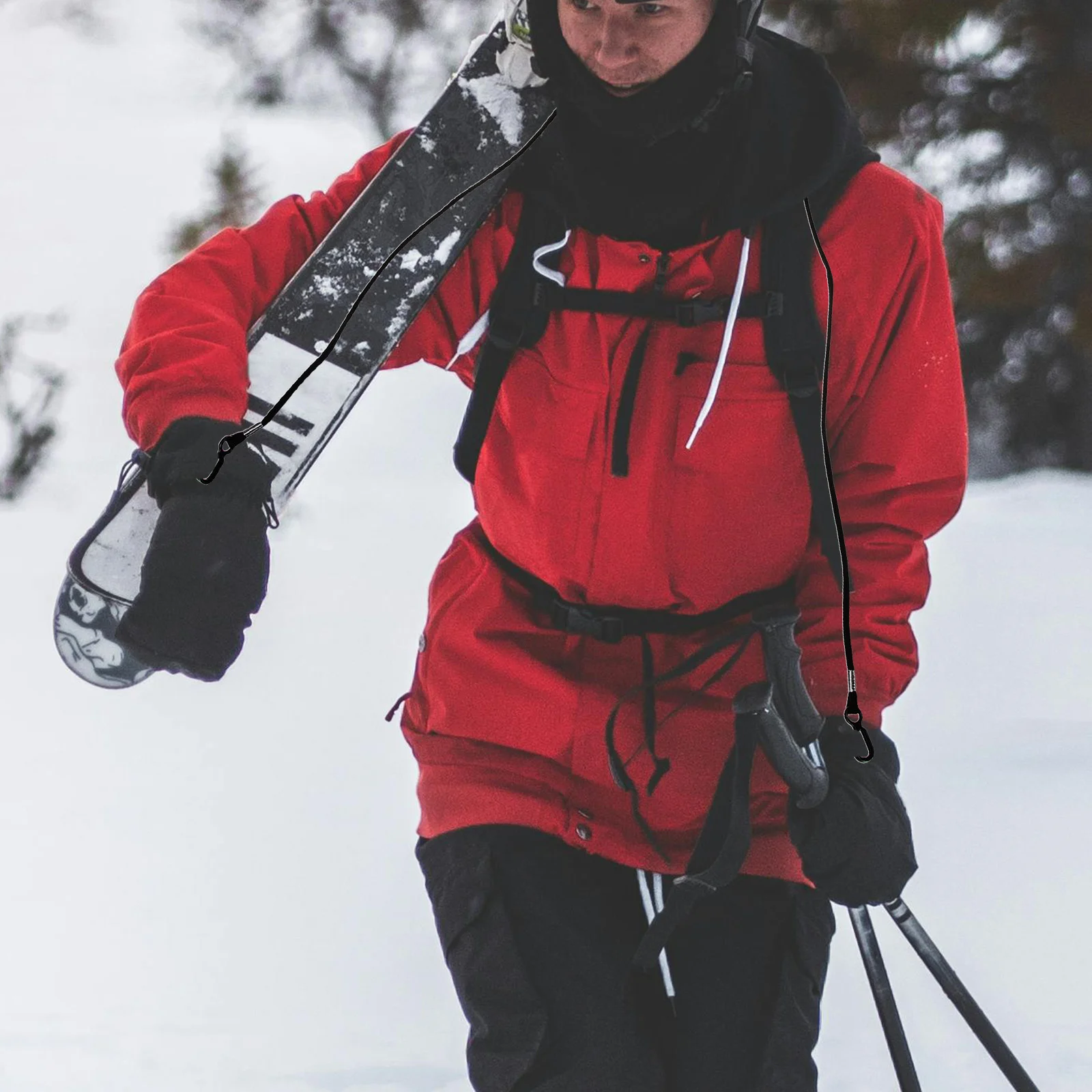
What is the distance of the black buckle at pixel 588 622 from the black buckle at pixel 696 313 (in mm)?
367

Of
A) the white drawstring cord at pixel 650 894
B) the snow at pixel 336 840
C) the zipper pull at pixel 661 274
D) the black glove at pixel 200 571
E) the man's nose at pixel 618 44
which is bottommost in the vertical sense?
the snow at pixel 336 840

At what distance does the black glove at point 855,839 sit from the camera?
1.69 meters

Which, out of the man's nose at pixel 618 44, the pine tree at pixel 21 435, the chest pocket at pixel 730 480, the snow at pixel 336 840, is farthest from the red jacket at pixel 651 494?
the pine tree at pixel 21 435

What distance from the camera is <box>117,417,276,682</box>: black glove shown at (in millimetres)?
1543

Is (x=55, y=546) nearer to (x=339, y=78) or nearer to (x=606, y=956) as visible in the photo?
(x=606, y=956)

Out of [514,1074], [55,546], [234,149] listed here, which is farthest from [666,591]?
[234,149]

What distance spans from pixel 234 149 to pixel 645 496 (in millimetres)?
12575

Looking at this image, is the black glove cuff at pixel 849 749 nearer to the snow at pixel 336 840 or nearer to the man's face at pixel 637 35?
the man's face at pixel 637 35

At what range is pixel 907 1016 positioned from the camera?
8.96 feet

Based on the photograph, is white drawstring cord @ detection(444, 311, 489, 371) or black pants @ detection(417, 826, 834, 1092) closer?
black pants @ detection(417, 826, 834, 1092)

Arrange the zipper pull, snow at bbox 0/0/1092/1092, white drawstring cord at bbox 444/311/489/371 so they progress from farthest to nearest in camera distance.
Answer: snow at bbox 0/0/1092/1092, white drawstring cord at bbox 444/311/489/371, the zipper pull

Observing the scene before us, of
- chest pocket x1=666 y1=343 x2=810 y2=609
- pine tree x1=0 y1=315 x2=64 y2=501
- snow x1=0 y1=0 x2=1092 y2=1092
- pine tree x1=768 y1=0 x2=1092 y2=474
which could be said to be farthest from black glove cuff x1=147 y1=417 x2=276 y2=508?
pine tree x1=0 y1=315 x2=64 y2=501

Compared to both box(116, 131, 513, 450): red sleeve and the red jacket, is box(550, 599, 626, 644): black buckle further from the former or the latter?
box(116, 131, 513, 450): red sleeve

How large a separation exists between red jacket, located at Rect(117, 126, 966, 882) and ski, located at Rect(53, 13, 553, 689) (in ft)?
0.19
